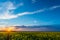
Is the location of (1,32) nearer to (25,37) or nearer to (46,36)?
(25,37)

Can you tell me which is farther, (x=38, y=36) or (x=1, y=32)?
(x=1, y=32)

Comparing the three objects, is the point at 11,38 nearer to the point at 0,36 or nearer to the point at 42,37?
the point at 0,36

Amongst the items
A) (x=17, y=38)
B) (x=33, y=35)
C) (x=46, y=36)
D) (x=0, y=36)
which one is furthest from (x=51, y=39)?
(x=0, y=36)

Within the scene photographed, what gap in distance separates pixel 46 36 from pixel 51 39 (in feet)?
1.15

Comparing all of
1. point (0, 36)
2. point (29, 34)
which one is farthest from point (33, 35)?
point (0, 36)

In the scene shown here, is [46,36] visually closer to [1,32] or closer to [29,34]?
[29,34]

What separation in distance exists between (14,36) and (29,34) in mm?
880

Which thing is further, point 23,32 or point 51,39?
point 23,32

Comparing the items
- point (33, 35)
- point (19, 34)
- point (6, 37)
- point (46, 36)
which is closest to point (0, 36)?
point (6, 37)

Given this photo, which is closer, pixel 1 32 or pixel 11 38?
pixel 11 38

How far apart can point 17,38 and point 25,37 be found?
0.45m

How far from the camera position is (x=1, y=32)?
468 inches

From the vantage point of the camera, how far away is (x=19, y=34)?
11.4m

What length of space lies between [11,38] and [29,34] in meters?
1.11
